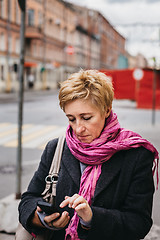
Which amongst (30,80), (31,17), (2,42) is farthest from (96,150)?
(31,17)

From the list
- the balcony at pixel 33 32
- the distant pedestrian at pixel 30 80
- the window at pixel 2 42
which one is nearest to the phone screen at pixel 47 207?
the window at pixel 2 42

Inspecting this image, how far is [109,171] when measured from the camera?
1911 mm

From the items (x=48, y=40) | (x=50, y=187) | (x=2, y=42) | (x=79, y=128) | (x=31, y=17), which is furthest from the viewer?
(x=48, y=40)

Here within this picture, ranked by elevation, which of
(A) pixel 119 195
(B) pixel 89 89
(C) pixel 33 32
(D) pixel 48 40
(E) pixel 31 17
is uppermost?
(E) pixel 31 17

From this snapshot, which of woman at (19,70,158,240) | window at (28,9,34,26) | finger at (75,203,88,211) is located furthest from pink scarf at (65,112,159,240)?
window at (28,9,34,26)

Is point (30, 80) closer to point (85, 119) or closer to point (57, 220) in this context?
point (85, 119)

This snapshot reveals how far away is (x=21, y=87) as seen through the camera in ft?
14.4

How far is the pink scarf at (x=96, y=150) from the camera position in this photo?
188 centimetres

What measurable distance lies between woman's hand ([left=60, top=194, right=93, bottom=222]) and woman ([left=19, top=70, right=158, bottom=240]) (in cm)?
3

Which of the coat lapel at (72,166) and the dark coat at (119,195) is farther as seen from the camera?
the coat lapel at (72,166)

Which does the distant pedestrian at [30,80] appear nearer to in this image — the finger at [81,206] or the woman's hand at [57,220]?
the woman's hand at [57,220]

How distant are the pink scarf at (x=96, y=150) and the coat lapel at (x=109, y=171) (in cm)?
2

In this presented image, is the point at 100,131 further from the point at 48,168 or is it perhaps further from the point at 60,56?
the point at 60,56

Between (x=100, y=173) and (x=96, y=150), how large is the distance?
0.40ft
